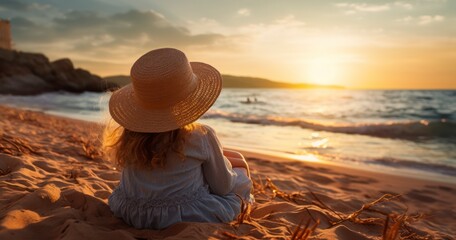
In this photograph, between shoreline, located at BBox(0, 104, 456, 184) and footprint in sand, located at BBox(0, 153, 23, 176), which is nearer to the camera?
footprint in sand, located at BBox(0, 153, 23, 176)

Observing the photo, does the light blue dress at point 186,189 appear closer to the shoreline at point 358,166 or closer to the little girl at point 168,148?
the little girl at point 168,148

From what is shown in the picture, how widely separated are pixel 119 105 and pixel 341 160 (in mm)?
5228

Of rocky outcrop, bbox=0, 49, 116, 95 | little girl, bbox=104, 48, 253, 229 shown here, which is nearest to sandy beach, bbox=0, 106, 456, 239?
little girl, bbox=104, 48, 253, 229

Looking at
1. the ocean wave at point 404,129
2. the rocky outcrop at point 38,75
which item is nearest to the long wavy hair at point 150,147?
the ocean wave at point 404,129

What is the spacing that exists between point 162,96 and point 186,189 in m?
0.67

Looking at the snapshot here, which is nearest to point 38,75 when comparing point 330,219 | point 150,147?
point 150,147

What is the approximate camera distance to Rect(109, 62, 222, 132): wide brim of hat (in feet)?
7.47

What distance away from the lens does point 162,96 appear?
89.9 inches

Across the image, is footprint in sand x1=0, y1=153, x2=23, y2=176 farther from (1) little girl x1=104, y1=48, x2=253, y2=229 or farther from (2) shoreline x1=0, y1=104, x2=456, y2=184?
(2) shoreline x1=0, y1=104, x2=456, y2=184

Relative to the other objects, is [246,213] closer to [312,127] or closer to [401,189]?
[401,189]

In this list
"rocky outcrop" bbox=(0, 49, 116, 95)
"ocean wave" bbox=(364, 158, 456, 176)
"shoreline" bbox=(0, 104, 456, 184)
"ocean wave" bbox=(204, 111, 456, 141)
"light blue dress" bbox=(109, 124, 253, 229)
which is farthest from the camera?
"rocky outcrop" bbox=(0, 49, 116, 95)

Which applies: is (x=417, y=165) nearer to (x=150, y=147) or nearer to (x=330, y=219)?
(x=330, y=219)

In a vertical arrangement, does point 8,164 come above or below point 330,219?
above

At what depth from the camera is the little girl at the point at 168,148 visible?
229 cm
